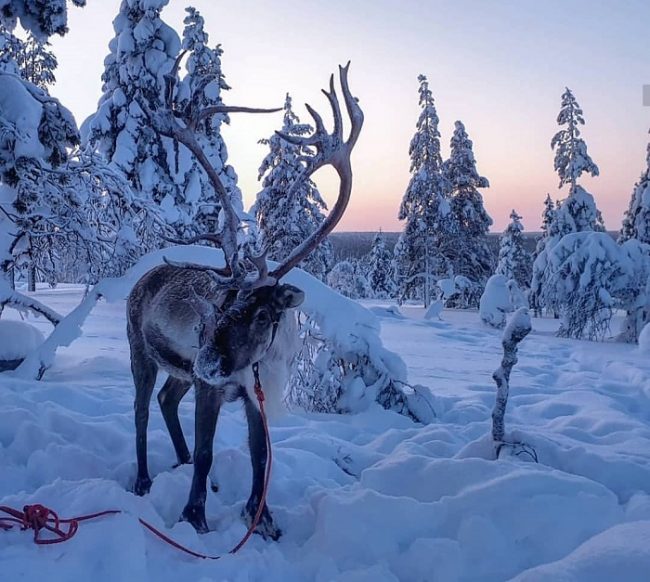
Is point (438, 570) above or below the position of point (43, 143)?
below

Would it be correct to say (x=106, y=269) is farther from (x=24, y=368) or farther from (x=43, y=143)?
(x=43, y=143)

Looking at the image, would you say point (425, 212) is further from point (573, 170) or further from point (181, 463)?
point (181, 463)

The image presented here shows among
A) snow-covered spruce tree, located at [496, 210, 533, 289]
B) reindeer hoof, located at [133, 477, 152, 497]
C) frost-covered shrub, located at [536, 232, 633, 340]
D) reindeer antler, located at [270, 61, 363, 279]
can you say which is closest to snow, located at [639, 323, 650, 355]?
frost-covered shrub, located at [536, 232, 633, 340]

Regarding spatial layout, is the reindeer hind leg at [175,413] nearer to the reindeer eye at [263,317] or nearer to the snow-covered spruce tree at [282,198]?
the reindeer eye at [263,317]

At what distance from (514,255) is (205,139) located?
79.7 ft

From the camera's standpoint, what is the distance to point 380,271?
52.5 m

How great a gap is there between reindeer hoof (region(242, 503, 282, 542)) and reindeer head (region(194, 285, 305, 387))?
0.86 metres

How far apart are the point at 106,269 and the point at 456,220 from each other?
1008 inches

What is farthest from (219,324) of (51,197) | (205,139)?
(205,139)

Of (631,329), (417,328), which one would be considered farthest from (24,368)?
(631,329)

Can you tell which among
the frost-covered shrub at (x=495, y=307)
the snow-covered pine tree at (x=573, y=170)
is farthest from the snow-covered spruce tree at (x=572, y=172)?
the frost-covered shrub at (x=495, y=307)

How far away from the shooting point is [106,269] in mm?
7961

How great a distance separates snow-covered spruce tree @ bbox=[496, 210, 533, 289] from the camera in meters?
36.2

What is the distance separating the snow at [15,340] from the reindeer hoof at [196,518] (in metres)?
5.01
